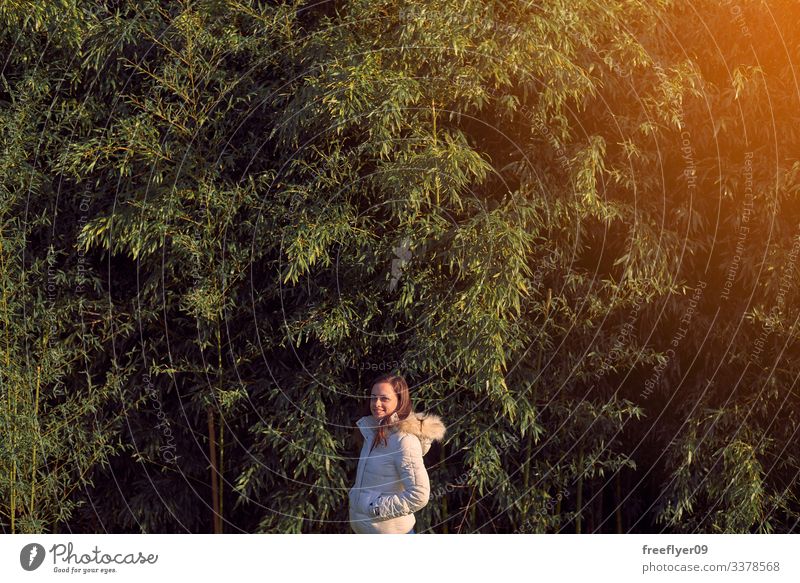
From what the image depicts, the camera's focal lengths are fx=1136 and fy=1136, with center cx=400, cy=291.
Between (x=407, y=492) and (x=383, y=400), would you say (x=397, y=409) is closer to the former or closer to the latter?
(x=383, y=400)

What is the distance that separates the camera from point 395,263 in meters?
6.55

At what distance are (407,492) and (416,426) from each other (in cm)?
28

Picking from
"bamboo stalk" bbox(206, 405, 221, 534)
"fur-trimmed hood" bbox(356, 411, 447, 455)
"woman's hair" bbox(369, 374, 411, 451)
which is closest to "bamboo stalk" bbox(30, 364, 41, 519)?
"bamboo stalk" bbox(206, 405, 221, 534)

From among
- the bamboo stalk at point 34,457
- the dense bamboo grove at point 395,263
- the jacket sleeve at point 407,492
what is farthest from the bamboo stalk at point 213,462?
the jacket sleeve at point 407,492

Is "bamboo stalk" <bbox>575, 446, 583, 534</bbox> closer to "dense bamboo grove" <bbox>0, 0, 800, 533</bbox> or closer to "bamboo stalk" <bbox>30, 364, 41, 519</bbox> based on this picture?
"dense bamboo grove" <bbox>0, 0, 800, 533</bbox>

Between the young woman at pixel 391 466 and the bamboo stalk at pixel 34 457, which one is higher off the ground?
the young woman at pixel 391 466

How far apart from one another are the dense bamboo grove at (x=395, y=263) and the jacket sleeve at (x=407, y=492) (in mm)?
1860

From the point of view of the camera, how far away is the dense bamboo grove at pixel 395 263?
6.57 meters

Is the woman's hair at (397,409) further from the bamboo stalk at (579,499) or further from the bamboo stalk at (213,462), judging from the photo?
the bamboo stalk at (579,499)

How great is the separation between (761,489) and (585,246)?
177 cm

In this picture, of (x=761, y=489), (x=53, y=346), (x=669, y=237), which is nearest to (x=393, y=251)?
(x=669, y=237)

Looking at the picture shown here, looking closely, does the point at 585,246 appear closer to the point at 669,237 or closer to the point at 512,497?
the point at 669,237

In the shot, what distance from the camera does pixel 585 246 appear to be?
6.85m

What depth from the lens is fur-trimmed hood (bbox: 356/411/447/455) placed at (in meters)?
4.70
